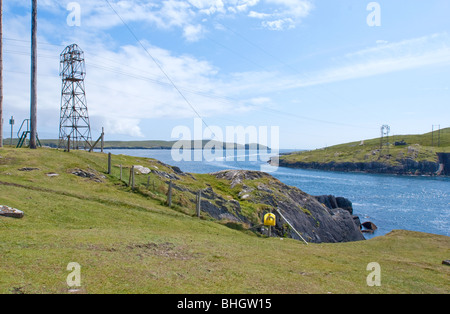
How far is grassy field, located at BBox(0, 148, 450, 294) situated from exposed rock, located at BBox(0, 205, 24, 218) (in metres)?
0.53

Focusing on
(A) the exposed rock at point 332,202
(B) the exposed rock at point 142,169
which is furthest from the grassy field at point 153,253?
(A) the exposed rock at point 332,202

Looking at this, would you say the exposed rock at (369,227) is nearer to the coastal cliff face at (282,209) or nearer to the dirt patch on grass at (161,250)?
the coastal cliff face at (282,209)

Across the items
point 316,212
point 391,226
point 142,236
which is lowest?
point 391,226

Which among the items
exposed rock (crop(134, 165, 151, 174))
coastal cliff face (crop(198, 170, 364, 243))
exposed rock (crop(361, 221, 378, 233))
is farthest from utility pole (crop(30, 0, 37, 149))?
exposed rock (crop(361, 221, 378, 233))

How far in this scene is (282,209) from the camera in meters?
44.5

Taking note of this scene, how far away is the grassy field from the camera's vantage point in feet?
42.0

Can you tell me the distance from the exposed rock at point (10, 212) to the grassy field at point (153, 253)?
1.73 ft

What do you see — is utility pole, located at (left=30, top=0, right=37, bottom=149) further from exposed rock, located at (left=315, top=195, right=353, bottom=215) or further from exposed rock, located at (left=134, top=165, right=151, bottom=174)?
exposed rock, located at (left=315, top=195, right=353, bottom=215)

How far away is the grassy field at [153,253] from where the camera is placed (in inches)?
504

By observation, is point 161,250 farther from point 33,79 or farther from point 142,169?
point 33,79

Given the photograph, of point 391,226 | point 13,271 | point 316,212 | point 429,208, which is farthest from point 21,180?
point 429,208
